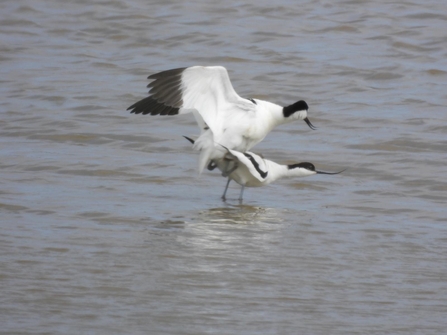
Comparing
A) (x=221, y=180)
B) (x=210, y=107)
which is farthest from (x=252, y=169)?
(x=221, y=180)

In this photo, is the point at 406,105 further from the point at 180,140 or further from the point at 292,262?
the point at 292,262

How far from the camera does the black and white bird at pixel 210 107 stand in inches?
321

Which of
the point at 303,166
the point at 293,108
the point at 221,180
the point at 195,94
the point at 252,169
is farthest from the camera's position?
the point at 221,180

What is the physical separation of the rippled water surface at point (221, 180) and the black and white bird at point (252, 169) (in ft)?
0.63

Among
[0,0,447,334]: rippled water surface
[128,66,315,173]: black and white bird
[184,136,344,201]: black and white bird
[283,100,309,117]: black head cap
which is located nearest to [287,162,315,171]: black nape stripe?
[184,136,344,201]: black and white bird

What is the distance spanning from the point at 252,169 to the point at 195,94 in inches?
31.6

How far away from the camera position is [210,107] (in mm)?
8336

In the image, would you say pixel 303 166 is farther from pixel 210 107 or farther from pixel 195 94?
pixel 195 94

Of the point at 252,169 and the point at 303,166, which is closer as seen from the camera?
the point at 252,169

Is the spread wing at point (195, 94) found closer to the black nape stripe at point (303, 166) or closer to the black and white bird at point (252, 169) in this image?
the black and white bird at point (252, 169)

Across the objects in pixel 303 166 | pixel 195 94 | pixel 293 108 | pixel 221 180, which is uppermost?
pixel 195 94

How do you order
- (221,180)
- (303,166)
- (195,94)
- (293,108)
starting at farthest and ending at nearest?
(221,180) < (293,108) < (303,166) < (195,94)

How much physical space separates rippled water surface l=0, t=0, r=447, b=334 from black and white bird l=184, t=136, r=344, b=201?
191 mm

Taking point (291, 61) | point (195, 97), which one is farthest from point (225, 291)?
point (291, 61)
